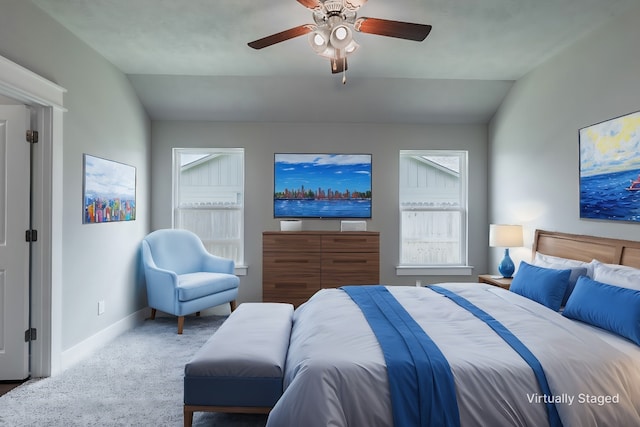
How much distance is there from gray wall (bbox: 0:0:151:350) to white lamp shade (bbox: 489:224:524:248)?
13.3 ft

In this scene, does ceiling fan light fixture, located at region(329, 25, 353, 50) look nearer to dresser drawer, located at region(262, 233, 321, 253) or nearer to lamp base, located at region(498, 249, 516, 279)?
dresser drawer, located at region(262, 233, 321, 253)

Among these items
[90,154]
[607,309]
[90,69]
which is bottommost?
[607,309]

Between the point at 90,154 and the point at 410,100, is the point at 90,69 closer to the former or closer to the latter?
the point at 90,154

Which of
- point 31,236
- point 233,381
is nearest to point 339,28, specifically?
point 233,381

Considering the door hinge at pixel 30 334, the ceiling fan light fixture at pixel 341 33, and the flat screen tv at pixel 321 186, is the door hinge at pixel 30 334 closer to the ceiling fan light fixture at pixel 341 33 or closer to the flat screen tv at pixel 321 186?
the flat screen tv at pixel 321 186

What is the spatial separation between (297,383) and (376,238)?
303 cm

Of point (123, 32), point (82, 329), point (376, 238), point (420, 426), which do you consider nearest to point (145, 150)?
point (123, 32)

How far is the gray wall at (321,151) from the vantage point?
491 cm

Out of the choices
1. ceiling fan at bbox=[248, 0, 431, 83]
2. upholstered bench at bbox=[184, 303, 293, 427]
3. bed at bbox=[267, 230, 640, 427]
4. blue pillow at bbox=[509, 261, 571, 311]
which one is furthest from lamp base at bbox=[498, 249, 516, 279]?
upholstered bench at bbox=[184, 303, 293, 427]

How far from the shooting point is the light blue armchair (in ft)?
12.9

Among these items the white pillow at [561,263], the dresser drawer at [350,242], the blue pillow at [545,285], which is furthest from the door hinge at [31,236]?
the white pillow at [561,263]

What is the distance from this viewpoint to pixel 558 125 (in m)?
3.65

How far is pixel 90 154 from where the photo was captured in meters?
3.46

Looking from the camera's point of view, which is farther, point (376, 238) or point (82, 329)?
point (376, 238)
